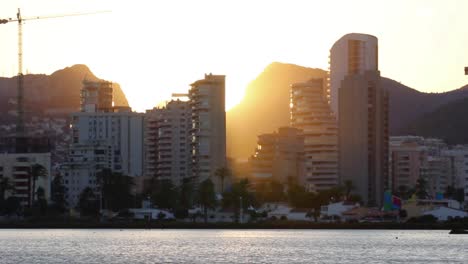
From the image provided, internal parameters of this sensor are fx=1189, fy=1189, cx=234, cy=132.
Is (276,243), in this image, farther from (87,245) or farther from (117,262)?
(117,262)

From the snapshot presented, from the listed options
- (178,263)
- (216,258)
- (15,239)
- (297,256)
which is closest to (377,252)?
(297,256)

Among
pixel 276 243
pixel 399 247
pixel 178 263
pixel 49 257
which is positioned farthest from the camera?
pixel 276 243

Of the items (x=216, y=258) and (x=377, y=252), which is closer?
(x=216, y=258)

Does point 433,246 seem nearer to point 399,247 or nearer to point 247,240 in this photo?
point 399,247

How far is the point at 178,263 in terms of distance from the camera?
118 metres

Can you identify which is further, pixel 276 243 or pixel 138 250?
pixel 276 243

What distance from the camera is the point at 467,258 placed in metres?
131

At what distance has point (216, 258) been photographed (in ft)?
422

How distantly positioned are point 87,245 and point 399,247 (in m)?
41.7

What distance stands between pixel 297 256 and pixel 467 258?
18937mm

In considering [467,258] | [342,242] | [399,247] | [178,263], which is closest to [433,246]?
[399,247]

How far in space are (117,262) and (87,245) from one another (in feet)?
131

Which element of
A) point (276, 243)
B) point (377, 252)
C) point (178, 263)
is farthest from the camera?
point (276, 243)

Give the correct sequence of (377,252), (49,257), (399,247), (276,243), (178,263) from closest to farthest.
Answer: (178,263) → (49,257) → (377,252) → (399,247) → (276,243)
